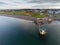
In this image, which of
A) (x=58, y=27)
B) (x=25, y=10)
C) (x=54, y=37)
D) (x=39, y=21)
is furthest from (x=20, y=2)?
(x=54, y=37)

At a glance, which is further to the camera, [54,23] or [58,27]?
[54,23]

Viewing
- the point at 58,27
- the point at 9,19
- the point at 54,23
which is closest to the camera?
the point at 58,27

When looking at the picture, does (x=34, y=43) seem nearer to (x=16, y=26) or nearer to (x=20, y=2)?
(x=16, y=26)

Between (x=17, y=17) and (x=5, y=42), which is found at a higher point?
(x=5, y=42)

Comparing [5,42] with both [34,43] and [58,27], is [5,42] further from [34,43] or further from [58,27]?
[58,27]

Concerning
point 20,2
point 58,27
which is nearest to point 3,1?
point 20,2

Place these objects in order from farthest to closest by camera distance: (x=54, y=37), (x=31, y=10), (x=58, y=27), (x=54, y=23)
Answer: (x=31, y=10)
(x=54, y=23)
(x=58, y=27)
(x=54, y=37)
